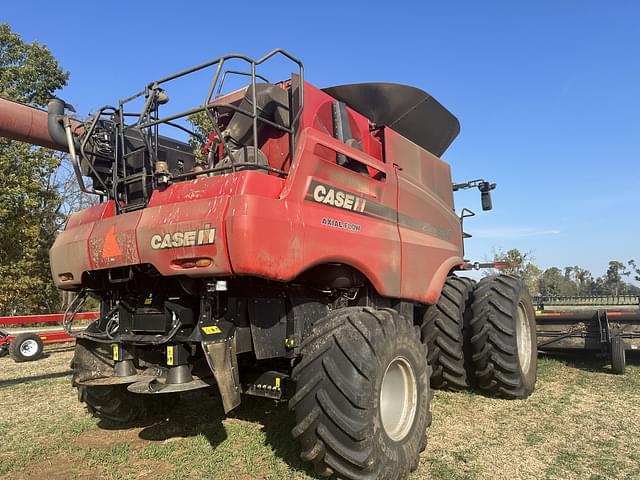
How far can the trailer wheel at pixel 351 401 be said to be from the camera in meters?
3.54

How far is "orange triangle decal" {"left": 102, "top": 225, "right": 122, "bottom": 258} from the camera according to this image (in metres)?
4.29

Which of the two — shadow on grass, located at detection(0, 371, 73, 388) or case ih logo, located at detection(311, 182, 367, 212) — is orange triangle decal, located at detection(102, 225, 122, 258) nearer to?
case ih logo, located at detection(311, 182, 367, 212)

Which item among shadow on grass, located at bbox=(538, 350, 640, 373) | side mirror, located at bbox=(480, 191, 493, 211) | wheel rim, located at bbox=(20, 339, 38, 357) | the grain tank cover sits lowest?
wheel rim, located at bbox=(20, 339, 38, 357)

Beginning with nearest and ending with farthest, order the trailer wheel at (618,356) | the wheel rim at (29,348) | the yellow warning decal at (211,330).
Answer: the yellow warning decal at (211,330) < the trailer wheel at (618,356) < the wheel rim at (29,348)

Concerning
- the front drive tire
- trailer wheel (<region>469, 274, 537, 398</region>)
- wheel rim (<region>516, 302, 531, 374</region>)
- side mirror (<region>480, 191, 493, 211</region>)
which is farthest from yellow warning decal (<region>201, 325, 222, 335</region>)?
side mirror (<region>480, 191, 493, 211</region>)

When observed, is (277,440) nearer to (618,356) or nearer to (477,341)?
(477,341)

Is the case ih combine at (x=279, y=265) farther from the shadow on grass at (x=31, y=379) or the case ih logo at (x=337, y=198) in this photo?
the shadow on grass at (x=31, y=379)

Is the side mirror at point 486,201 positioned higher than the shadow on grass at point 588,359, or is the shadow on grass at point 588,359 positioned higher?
the side mirror at point 486,201

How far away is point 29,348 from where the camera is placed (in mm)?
10453

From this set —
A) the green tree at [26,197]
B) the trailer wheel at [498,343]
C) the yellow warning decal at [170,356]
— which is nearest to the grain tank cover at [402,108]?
the trailer wheel at [498,343]

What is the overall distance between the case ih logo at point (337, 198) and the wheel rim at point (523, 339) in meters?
3.47

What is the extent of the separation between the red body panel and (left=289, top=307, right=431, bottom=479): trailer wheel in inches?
22.7

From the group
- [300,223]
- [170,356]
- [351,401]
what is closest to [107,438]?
[170,356]

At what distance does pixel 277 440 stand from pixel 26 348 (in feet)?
26.8
